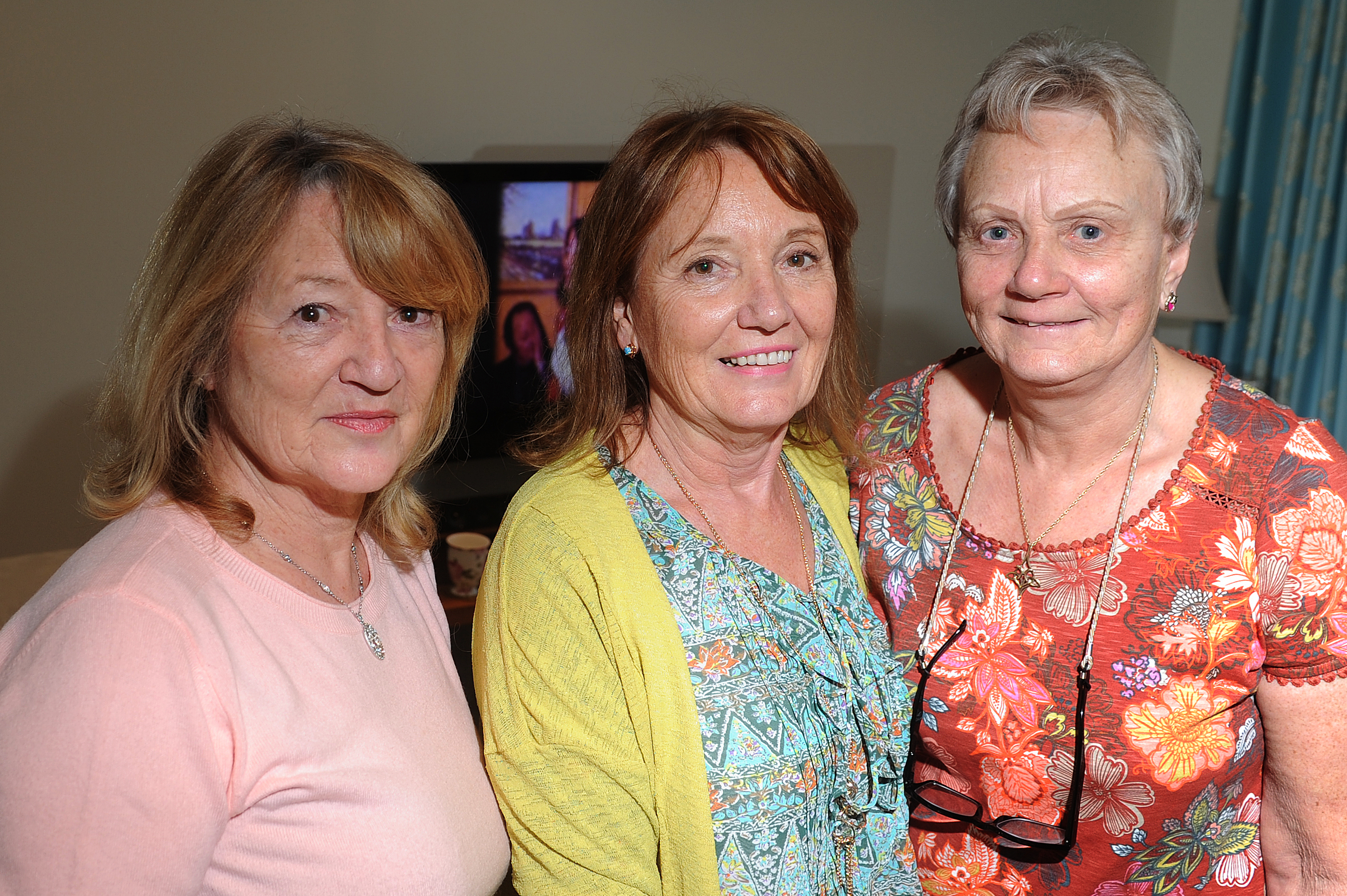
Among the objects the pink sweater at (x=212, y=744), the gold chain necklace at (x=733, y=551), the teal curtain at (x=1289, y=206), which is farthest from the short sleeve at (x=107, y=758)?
the teal curtain at (x=1289, y=206)

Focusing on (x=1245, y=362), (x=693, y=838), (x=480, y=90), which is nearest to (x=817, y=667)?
(x=693, y=838)

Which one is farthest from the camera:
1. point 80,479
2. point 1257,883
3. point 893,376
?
point 893,376

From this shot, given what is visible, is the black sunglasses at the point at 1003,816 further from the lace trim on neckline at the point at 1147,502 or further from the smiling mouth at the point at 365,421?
the smiling mouth at the point at 365,421

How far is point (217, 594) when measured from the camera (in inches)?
46.9

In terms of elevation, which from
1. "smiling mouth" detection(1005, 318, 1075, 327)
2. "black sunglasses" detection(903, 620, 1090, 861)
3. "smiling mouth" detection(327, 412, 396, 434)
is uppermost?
"smiling mouth" detection(1005, 318, 1075, 327)

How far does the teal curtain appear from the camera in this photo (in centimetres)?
485

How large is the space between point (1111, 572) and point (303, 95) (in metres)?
2.66

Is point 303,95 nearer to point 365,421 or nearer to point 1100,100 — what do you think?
point 365,421

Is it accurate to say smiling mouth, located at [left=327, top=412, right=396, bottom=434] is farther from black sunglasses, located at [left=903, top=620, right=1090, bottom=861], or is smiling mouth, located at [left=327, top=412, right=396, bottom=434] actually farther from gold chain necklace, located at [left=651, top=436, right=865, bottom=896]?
black sunglasses, located at [left=903, top=620, right=1090, bottom=861]

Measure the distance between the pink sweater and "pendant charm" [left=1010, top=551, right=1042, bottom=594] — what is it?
2.67ft

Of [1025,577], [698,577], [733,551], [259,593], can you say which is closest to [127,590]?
[259,593]

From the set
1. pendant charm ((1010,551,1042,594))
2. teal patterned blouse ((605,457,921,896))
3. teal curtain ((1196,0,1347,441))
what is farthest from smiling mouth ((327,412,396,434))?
teal curtain ((1196,0,1347,441))

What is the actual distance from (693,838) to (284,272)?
Answer: 33.2 inches

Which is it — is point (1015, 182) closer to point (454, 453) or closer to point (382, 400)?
point (382, 400)
